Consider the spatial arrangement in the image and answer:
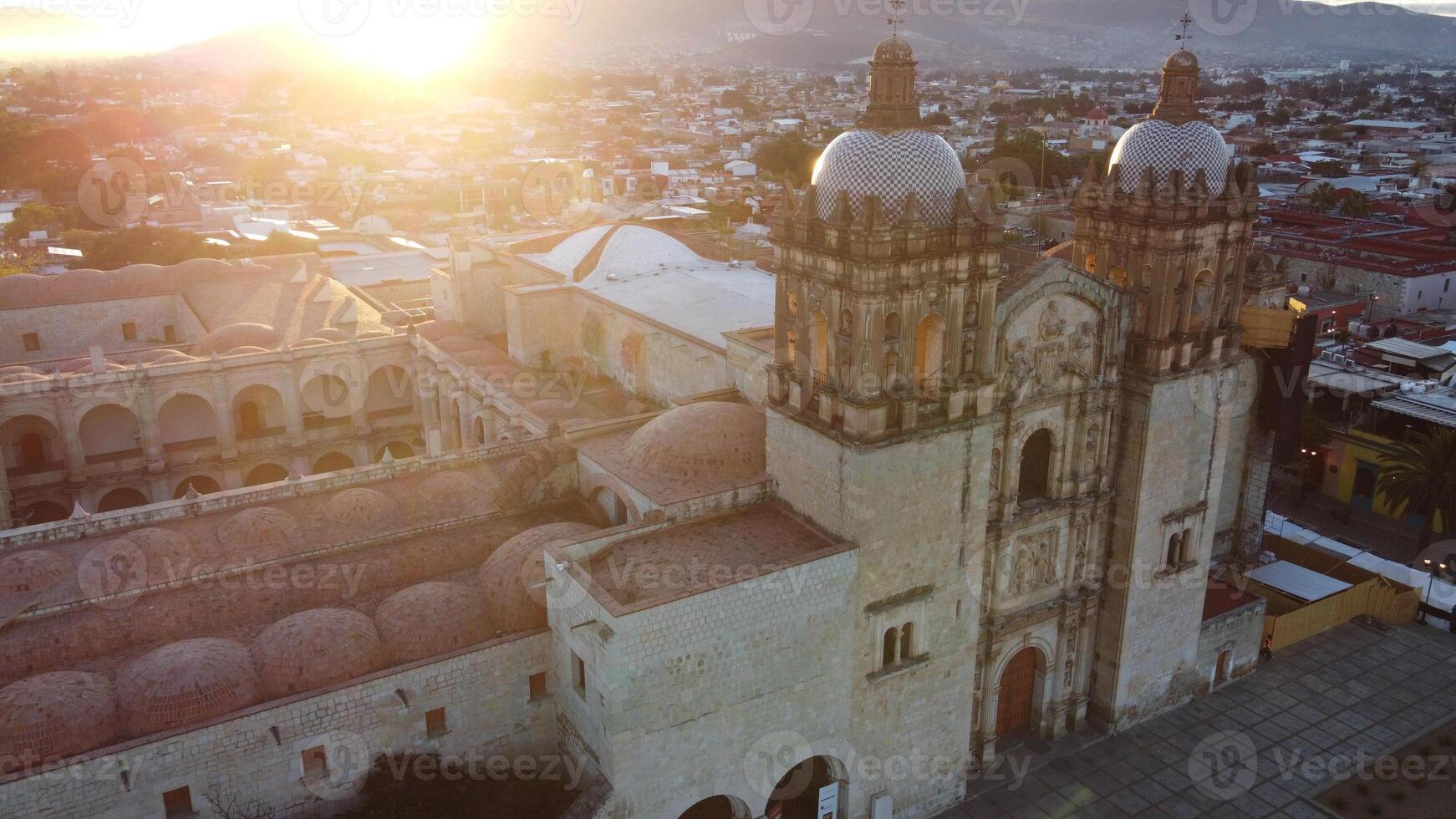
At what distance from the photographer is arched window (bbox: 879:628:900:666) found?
853 inches

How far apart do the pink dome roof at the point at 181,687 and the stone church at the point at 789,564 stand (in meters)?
0.06

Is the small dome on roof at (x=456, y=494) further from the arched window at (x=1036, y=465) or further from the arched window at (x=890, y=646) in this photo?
the arched window at (x=1036, y=465)

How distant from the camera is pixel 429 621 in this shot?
70.7 feet

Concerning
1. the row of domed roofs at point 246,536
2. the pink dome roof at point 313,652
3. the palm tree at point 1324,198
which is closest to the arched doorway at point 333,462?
the row of domed roofs at point 246,536

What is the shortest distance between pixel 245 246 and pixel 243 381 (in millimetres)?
28348

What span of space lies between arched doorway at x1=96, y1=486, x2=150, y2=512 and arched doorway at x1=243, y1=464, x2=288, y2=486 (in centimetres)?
362

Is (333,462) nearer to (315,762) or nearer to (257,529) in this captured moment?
(257,529)

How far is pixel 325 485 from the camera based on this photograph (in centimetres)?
2672

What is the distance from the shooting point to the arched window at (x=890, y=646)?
853 inches

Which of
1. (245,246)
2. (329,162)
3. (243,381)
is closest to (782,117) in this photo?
(329,162)

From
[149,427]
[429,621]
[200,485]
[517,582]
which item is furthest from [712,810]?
[200,485]

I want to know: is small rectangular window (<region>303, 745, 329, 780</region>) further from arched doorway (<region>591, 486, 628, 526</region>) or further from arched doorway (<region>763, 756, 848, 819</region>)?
arched doorway (<region>763, 756, 848, 819</region>)

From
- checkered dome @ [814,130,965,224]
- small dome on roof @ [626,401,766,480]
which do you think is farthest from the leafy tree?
checkered dome @ [814,130,965,224]

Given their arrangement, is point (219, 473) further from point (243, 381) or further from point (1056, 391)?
point (1056, 391)
